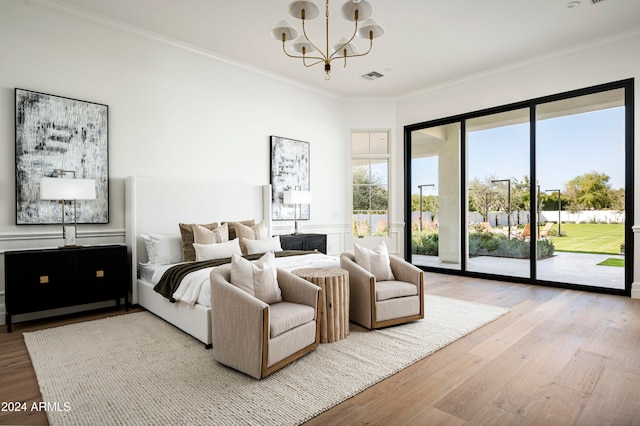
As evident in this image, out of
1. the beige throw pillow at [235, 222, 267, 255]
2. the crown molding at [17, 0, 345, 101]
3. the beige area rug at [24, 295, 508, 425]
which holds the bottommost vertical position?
the beige area rug at [24, 295, 508, 425]

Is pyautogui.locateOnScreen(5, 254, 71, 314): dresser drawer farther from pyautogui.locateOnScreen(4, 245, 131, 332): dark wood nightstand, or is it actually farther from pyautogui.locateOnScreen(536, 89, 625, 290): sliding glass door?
pyautogui.locateOnScreen(536, 89, 625, 290): sliding glass door

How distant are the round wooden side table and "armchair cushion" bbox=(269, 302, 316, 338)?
9.0 inches

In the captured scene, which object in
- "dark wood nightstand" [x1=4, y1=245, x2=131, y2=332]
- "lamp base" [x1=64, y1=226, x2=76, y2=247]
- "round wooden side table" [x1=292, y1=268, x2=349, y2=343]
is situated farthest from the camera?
"lamp base" [x1=64, y1=226, x2=76, y2=247]

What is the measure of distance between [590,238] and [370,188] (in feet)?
11.9

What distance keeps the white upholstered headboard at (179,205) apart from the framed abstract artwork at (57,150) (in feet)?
1.07

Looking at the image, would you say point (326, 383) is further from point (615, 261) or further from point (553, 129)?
point (553, 129)

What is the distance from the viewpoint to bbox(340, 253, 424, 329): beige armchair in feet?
11.1

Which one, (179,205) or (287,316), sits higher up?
(179,205)

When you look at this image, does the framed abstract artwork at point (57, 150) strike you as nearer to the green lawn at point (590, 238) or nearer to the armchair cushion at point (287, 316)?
the armchair cushion at point (287, 316)

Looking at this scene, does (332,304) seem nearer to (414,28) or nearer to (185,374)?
(185,374)

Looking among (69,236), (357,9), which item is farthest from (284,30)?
(69,236)

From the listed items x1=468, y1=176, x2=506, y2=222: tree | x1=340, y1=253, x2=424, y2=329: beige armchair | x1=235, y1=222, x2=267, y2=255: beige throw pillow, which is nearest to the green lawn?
x1=468, y1=176, x2=506, y2=222: tree

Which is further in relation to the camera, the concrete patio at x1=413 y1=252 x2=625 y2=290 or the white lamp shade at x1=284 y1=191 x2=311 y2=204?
the white lamp shade at x1=284 y1=191 x2=311 y2=204

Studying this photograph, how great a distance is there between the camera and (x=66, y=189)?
11.9 ft
